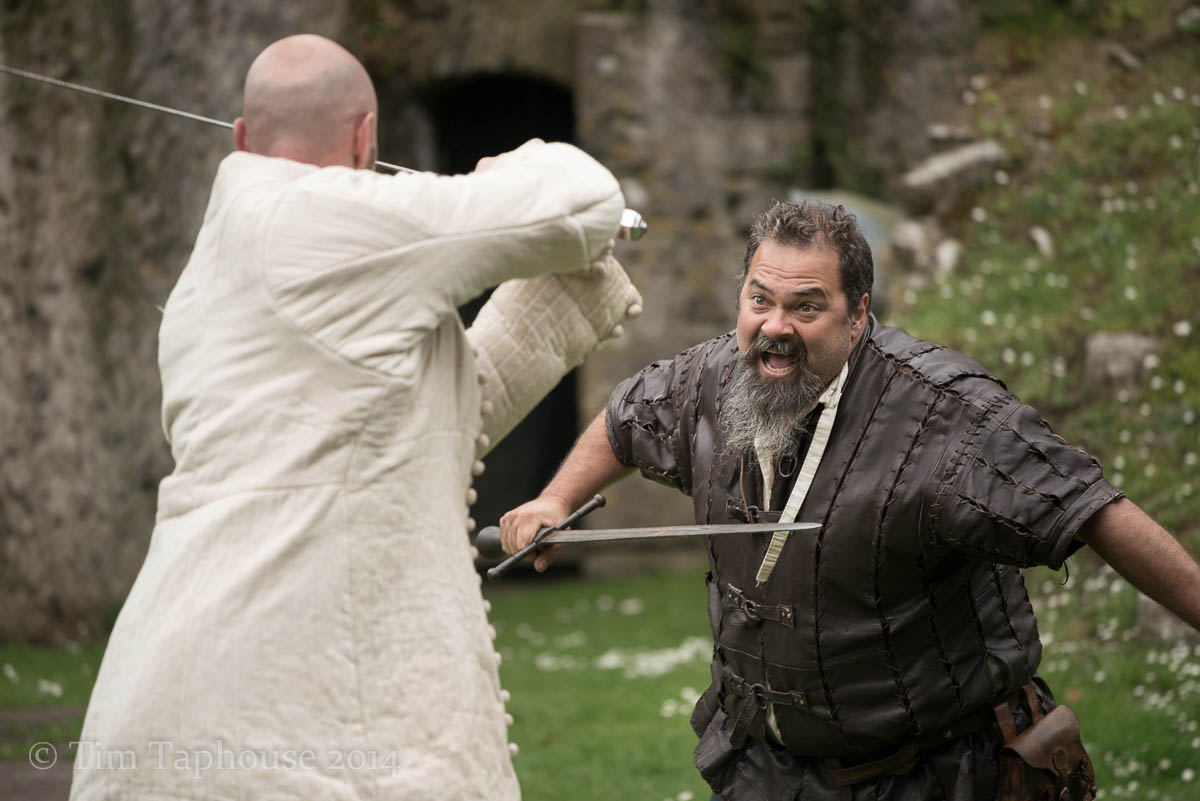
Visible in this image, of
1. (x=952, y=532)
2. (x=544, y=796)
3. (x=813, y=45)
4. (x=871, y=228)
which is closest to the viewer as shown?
(x=952, y=532)

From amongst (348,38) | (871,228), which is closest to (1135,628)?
(871,228)

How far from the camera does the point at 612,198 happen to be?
102 inches

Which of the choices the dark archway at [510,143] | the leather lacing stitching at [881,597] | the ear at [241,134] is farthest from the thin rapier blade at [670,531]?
the dark archway at [510,143]

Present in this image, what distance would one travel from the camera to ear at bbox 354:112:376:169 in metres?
2.56

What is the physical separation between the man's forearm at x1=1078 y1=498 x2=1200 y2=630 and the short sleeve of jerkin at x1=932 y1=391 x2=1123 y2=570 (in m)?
0.04

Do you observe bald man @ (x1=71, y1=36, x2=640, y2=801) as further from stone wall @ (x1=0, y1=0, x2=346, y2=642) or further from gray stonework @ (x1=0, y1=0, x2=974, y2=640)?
stone wall @ (x1=0, y1=0, x2=346, y2=642)

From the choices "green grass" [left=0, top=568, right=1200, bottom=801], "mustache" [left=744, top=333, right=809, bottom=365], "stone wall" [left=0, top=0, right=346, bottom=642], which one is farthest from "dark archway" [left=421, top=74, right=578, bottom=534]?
"mustache" [left=744, top=333, right=809, bottom=365]

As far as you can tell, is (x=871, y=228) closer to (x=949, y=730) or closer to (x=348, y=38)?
(x=348, y=38)

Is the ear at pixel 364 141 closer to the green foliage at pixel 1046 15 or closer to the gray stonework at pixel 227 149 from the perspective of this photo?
the gray stonework at pixel 227 149

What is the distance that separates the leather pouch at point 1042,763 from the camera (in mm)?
3205

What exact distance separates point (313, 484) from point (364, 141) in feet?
1.98

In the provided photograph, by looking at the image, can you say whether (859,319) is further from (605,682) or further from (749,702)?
(605,682)

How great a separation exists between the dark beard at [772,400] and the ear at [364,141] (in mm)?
1088

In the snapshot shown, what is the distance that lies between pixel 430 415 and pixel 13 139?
702 centimetres
